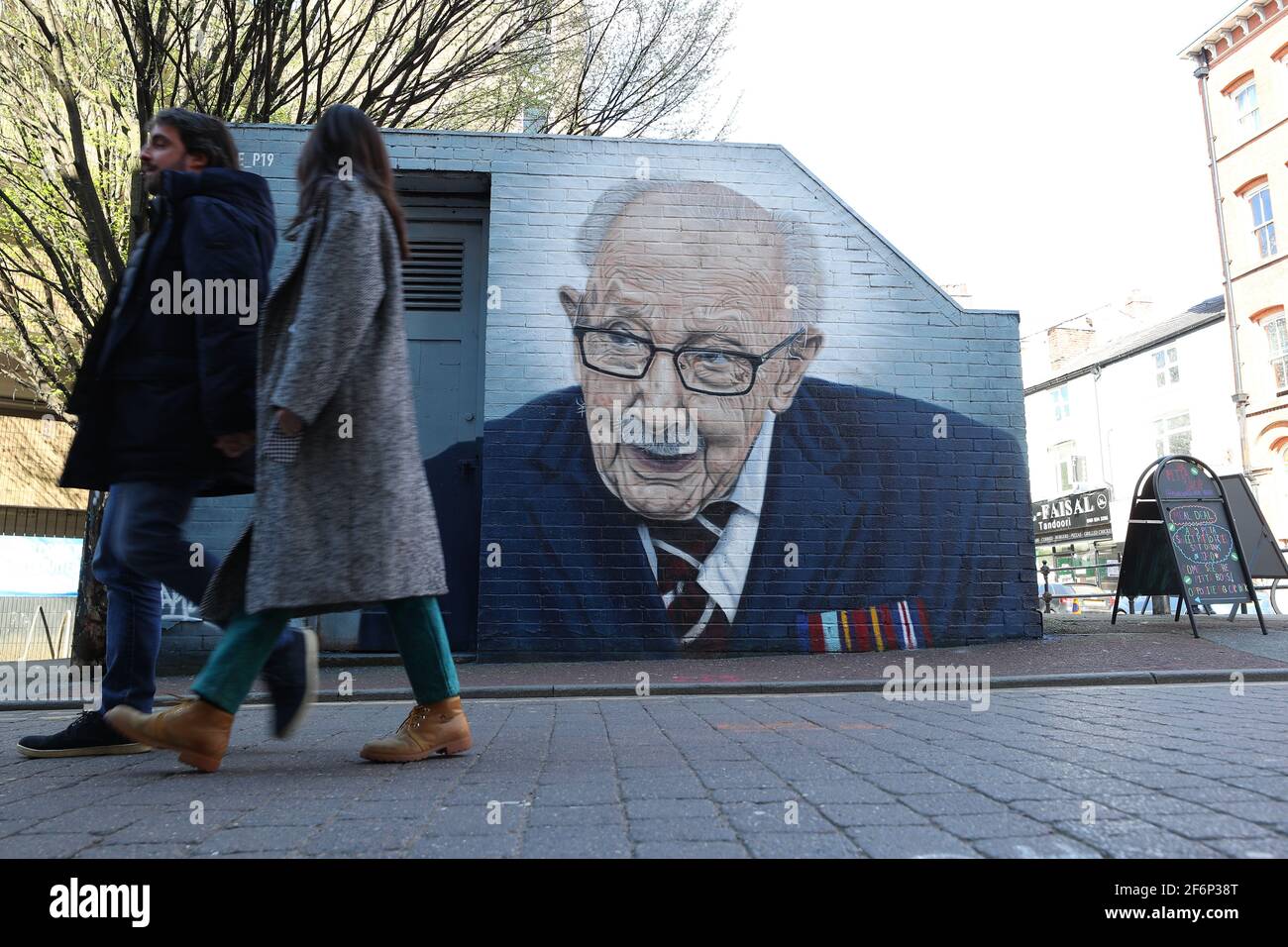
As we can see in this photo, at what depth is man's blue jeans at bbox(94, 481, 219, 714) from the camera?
9.66 ft

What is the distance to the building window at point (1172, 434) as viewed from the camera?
2869cm

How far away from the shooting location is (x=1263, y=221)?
24562 mm

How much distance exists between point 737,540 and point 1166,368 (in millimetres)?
27768

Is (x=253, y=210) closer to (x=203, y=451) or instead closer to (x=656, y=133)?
(x=203, y=451)

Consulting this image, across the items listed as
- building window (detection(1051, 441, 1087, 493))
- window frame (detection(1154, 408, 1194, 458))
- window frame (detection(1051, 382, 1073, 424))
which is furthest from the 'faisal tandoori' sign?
window frame (detection(1051, 382, 1073, 424))

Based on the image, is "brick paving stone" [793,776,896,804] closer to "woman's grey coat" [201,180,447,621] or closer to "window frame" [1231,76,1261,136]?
"woman's grey coat" [201,180,447,621]

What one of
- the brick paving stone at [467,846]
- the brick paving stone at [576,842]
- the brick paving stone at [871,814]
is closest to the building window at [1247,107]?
the brick paving stone at [871,814]

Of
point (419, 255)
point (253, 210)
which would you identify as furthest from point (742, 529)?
point (253, 210)

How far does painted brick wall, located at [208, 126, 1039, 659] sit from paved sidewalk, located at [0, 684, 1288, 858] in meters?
4.11

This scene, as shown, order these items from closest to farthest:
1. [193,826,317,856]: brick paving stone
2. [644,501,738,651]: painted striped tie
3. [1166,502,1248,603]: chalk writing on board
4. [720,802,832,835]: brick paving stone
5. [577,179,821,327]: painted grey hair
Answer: [193,826,317,856]: brick paving stone → [720,802,832,835]: brick paving stone → [1166,502,1248,603]: chalk writing on board → [644,501,738,651]: painted striped tie → [577,179,821,327]: painted grey hair

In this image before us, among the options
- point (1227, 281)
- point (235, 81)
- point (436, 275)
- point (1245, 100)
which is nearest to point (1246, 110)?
point (1245, 100)

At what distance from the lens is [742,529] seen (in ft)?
27.1

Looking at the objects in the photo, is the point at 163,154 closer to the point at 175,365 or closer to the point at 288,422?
the point at 175,365

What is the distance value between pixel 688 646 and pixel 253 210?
5739 millimetres
